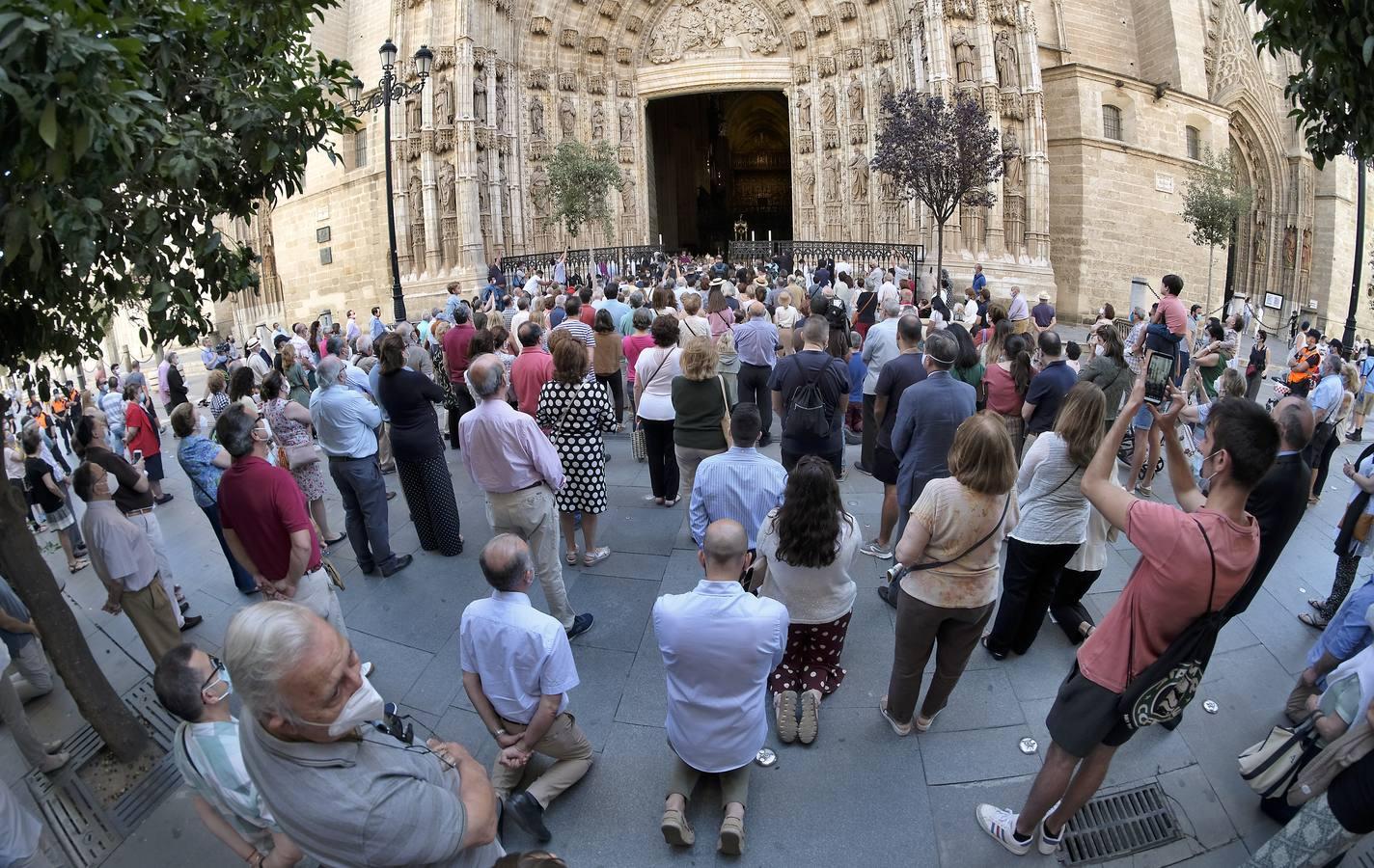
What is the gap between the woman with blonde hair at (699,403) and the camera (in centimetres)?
558

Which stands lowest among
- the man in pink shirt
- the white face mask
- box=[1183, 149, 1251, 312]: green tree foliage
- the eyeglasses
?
the eyeglasses

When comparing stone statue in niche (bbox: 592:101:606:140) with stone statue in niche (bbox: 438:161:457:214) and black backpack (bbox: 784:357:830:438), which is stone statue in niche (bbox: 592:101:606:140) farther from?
black backpack (bbox: 784:357:830:438)

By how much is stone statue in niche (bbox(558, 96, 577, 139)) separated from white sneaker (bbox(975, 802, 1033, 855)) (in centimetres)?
2348

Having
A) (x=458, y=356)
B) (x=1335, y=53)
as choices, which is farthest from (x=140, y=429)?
(x=1335, y=53)

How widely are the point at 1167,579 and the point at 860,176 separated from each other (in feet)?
71.7

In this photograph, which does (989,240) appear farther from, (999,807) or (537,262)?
(999,807)

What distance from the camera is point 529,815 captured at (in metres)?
3.29

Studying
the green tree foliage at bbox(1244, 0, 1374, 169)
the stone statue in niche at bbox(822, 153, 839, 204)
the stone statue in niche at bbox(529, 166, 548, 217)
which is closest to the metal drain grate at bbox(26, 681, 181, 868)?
the green tree foliage at bbox(1244, 0, 1374, 169)

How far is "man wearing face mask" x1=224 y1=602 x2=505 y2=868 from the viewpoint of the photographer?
72.7 inches

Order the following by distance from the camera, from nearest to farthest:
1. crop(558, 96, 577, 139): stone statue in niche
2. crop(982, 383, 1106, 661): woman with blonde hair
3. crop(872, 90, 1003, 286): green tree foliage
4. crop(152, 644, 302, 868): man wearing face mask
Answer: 1. crop(152, 644, 302, 868): man wearing face mask
2. crop(982, 383, 1106, 661): woman with blonde hair
3. crop(872, 90, 1003, 286): green tree foliage
4. crop(558, 96, 577, 139): stone statue in niche

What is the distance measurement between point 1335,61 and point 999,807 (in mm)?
4019

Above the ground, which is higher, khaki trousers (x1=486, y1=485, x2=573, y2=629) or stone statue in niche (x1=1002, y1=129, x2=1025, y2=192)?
stone statue in niche (x1=1002, y1=129, x2=1025, y2=192)

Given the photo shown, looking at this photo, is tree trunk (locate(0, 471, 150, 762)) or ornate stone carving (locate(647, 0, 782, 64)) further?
ornate stone carving (locate(647, 0, 782, 64))

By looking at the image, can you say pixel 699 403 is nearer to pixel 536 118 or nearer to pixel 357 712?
pixel 357 712
